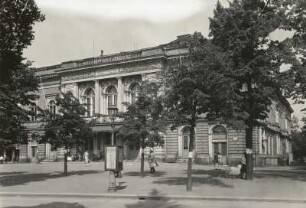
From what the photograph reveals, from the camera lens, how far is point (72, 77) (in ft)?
208

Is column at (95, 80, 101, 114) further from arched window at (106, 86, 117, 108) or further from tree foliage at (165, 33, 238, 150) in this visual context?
tree foliage at (165, 33, 238, 150)

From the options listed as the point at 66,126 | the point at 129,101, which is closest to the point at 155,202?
the point at 66,126

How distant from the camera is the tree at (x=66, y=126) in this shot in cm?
3334

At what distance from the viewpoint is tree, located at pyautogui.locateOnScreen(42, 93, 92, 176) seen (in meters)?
33.3

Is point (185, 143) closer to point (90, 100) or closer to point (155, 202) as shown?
point (90, 100)

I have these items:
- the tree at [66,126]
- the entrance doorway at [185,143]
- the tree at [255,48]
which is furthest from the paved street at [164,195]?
the entrance doorway at [185,143]

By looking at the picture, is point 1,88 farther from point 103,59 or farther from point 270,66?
point 103,59

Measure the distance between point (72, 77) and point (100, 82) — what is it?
4.54 m

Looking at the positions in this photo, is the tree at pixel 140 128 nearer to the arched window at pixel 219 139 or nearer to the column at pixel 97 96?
the arched window at pixel 219 139

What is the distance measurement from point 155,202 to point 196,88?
6485mm

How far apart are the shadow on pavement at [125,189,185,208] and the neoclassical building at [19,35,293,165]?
89.5 feet

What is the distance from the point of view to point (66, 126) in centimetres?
3372

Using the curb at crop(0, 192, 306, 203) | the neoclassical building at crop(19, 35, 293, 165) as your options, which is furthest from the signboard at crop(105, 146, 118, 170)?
the neoclassical building at crop(19, 35, 293, 165)

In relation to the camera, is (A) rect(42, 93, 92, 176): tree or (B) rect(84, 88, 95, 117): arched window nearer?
(A) rect(42, 93, 92, 176): tree
